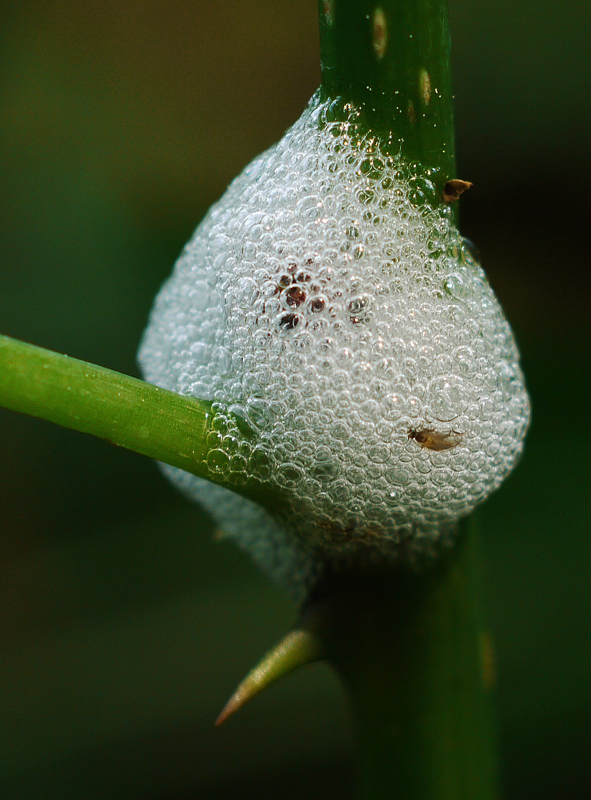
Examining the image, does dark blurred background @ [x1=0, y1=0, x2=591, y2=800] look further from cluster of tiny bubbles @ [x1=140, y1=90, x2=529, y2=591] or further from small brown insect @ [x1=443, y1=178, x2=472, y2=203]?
small brown insect @ [x1=443, y1=178, x2=472, y2=203]

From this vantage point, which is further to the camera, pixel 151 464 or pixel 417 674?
pixel 151 464

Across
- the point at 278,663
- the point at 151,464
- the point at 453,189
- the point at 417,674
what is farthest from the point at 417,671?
the point at 151,464

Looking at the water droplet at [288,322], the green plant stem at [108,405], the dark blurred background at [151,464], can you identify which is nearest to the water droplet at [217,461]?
the green plant stem at [108,405]

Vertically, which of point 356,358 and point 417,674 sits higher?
point 356,358

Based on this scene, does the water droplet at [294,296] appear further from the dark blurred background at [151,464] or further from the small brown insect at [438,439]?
the dark blurred background at [151,464]

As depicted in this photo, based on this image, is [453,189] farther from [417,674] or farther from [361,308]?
[417,674]
